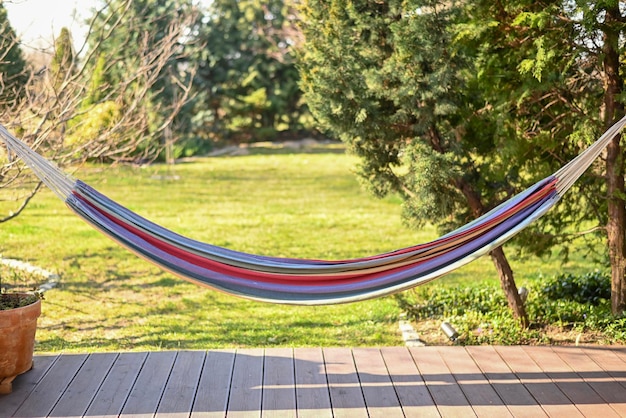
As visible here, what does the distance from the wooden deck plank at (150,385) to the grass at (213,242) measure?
0.87 m

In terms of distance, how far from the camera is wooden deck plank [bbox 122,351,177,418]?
8.77 ft

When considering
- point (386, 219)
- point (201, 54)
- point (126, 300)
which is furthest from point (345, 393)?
A: point (201, 54)

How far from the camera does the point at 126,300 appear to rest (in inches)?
203

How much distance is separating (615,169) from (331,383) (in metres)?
1.70

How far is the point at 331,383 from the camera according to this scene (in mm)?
2914

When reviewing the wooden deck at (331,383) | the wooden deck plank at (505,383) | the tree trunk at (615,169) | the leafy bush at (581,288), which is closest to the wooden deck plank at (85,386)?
the wooden deck at (331,383)

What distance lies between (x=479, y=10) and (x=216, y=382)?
79.8 inches

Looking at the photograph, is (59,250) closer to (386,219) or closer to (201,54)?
(386,219)

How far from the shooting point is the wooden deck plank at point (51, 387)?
8.72ft

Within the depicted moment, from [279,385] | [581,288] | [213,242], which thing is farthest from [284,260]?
[213,242]

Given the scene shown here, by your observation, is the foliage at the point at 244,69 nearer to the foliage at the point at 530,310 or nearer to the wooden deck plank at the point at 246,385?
the foliage at the point at 530,310

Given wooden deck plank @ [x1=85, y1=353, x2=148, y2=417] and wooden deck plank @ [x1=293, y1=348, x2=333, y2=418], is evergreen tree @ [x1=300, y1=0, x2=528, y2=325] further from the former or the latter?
wooden deck plank @ [x1=85, y1=353, x2=148, y2=417]

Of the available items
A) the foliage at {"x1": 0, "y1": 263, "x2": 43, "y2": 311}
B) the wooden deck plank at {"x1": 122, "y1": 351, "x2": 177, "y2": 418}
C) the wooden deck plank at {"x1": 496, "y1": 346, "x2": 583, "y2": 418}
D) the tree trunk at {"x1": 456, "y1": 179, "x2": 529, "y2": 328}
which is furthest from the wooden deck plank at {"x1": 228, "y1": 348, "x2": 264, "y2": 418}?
the foliage at {"x1": 0, "y1": 263, "x2": 43, "y2": 311}

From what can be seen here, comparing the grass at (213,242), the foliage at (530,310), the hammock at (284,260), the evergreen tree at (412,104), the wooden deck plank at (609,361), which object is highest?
the evergreen tree at (412,104)
